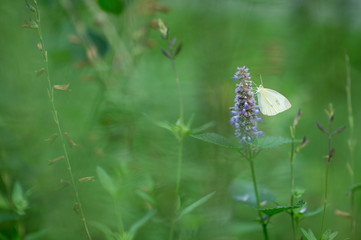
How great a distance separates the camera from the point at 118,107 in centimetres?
152

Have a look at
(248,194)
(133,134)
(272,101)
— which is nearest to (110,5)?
(133,134)

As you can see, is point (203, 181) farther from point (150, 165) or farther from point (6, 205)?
point (6, 205)

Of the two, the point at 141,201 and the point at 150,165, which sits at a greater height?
the point at 150,165

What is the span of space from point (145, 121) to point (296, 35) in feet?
5.55

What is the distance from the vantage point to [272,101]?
0.95 m

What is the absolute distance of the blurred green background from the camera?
1.20 metres

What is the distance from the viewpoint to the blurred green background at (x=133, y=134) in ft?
3.93

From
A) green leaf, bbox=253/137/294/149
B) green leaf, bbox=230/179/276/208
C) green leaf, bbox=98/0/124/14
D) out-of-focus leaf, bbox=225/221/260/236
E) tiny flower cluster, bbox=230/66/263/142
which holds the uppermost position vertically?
green leaf, bbox=98/0/124/14

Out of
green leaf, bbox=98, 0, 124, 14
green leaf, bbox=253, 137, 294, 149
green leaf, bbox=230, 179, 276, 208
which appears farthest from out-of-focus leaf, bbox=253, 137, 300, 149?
green leaf, bbox=98, 0, 124, 14

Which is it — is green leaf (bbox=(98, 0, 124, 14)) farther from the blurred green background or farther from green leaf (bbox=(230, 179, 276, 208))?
green leaf (bbox=(230, 179, 276, 208))

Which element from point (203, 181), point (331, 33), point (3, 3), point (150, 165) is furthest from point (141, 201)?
point (331, 33)

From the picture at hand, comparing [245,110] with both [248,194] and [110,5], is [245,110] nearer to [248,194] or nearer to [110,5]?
[248,194]

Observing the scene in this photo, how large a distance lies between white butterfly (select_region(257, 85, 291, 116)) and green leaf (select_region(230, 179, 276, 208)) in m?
0.22

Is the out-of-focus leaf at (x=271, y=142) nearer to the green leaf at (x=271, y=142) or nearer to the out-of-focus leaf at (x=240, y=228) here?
the green leaf at (x=271, y=142)
